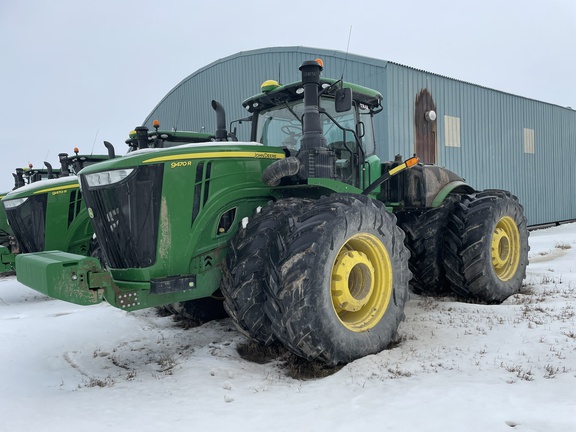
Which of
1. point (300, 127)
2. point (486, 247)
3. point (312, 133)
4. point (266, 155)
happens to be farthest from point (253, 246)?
point (486, 247)

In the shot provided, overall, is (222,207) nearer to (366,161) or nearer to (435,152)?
(366,161)

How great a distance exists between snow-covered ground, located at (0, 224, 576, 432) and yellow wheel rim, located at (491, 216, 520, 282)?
70 centimetres

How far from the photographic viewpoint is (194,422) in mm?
2828

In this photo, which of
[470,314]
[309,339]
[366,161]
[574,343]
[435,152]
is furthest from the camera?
[435,152]

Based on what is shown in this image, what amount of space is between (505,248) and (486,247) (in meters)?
0.82

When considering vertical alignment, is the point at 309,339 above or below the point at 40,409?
above

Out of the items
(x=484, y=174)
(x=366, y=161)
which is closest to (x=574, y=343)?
(x=366, y=161)

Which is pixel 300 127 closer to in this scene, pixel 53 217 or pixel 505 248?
pixel 505 248

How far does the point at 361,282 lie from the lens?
4047mm

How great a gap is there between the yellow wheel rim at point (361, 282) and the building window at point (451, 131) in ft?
32.1

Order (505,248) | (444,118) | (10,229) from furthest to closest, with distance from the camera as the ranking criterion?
(444,118), (10,229), (505,248)

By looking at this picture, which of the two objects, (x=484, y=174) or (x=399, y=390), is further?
(x=484, y=174)

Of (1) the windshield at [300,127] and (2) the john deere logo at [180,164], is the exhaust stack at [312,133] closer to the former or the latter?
(1) the windshield at [300,127]

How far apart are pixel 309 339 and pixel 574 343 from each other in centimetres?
212
